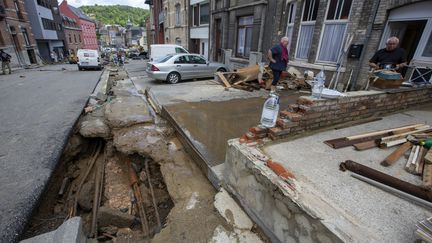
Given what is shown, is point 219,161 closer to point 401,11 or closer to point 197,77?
point 401,11

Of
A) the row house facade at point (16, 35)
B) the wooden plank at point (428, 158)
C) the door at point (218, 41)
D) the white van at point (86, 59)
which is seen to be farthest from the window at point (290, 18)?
the row house facade at point (16, 35)

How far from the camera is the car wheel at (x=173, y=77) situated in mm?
9626

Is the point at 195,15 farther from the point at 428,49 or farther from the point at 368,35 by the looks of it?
the point at 428,49

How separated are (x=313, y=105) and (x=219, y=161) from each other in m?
1.55

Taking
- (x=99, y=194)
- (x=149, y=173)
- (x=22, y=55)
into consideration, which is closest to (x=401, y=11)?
(x=149, y=173)

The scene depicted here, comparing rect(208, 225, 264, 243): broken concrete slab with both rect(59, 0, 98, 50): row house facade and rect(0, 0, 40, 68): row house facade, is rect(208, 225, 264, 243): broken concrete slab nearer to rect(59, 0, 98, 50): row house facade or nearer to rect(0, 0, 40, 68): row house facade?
rect(0, 0, 40, 68): row house facade

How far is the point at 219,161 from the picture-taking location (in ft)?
10.1

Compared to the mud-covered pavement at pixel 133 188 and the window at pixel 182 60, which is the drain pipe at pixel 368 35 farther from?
the window at pixel 182 60

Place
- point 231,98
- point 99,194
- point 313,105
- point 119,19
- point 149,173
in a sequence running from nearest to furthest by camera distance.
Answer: point 313,105 → point 99,194 → point 149,173 → point 231,98 → point 119,19

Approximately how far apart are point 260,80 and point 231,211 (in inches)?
245

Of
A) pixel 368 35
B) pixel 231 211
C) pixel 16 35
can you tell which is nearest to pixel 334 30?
pixel 368 35

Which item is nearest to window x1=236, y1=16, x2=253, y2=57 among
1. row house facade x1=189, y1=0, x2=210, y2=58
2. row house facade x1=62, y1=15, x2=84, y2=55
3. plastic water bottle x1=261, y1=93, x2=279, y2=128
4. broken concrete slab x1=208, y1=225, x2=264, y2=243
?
row house facade x1=189, y1=0, x2=210, y2=58

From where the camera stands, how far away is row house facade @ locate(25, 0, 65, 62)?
25.2 m

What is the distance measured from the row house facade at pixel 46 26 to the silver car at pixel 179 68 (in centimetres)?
2609
